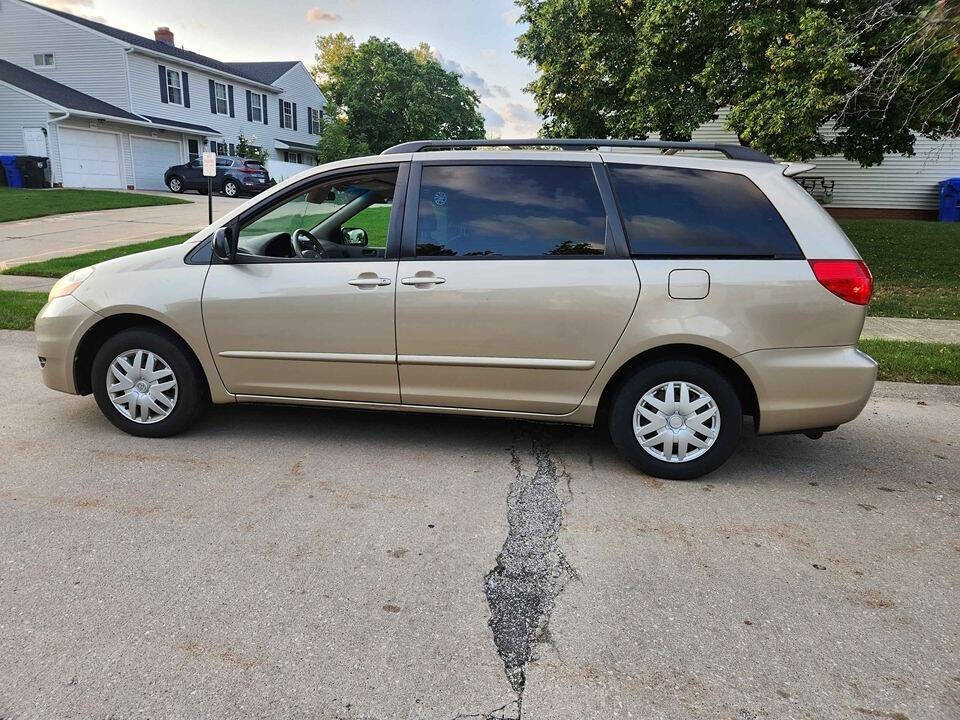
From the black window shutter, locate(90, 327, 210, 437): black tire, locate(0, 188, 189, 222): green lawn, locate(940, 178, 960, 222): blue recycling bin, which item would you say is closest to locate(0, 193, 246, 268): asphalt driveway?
locate(0, 188, 189, 222): green lawn

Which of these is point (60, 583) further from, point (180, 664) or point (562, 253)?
point (562, 253)

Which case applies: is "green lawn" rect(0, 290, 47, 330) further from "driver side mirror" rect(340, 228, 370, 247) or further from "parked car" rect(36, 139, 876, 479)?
"driver side mirror" rect(340, 228, 370, 247)

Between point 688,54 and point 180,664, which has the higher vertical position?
point 688,54

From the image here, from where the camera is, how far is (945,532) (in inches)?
139

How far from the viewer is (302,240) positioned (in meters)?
4.62

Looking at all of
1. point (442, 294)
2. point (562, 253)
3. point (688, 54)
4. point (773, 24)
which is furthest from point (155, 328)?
point (688, 54)

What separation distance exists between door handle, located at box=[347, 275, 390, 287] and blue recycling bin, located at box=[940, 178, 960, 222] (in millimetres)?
25085

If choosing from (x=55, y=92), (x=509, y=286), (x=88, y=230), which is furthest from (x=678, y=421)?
(x=55, y=92)

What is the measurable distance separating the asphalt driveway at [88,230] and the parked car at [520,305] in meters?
8.89

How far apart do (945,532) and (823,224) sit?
66.0 inches

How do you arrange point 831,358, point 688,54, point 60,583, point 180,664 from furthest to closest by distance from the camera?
point 688,54 → point 831,358 → point 60,583 → point 180,664

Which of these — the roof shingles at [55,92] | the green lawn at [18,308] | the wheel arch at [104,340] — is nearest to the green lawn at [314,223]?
the wheel arch at [104,340]

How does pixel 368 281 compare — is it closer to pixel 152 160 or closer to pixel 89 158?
pixel 89 158

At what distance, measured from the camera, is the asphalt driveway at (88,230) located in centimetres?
1306
